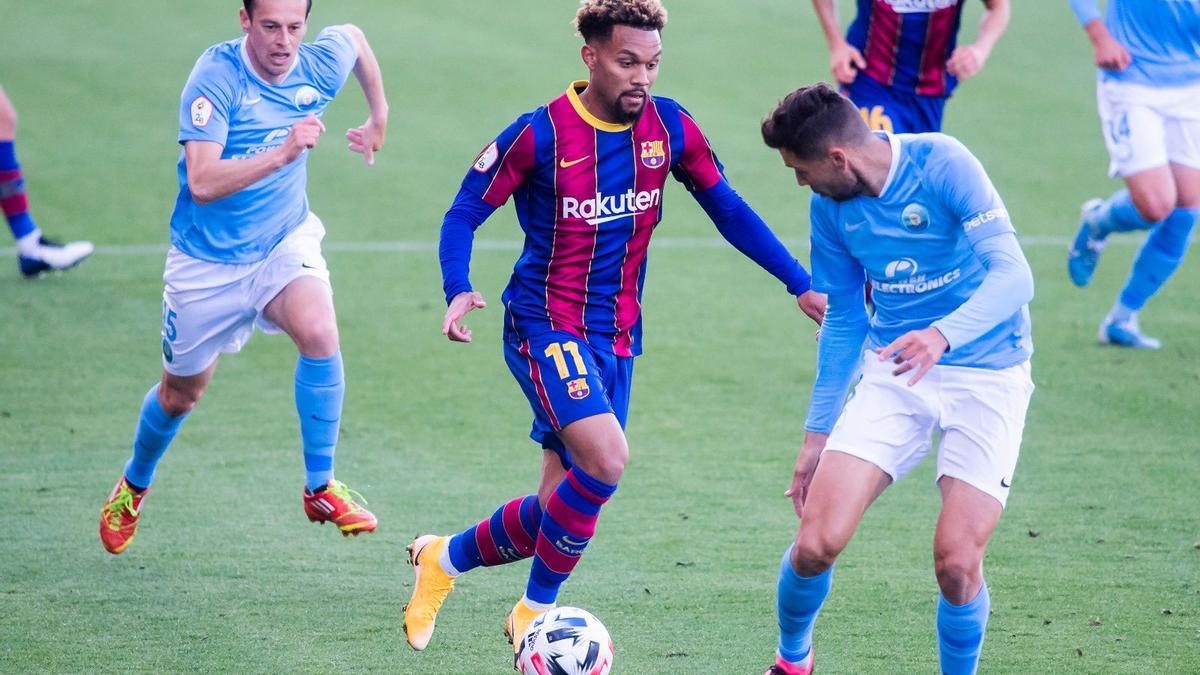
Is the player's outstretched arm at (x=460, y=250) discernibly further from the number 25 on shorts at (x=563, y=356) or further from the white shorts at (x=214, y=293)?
the white shorts at (x=214, y=293)

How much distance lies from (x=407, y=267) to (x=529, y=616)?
222 inches

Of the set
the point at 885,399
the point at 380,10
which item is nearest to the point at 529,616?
the point at 885,399

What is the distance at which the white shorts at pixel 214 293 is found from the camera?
5.62 metres

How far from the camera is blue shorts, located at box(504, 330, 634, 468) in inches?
185

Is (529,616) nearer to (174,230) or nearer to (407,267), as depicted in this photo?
(174,230)

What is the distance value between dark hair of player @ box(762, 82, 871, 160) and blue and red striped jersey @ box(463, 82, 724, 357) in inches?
25.5

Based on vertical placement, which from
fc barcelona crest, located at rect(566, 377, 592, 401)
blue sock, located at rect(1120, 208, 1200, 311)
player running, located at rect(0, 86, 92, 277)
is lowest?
player running, located at rect(0, 86, 92, 277)

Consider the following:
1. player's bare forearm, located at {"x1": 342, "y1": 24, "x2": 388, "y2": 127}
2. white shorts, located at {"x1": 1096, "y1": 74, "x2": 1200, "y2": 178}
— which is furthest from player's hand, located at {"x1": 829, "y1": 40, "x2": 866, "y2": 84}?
player's bare forearm, located at {"x1": 342, "y1": 24, "x2": 388, "y2": 127}

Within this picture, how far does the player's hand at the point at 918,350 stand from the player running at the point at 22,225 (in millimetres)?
6989

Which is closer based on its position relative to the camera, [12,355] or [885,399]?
[885,399]

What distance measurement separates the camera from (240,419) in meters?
7.38

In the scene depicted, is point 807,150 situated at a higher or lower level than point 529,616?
higher

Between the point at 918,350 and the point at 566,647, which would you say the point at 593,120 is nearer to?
the point at 918,350

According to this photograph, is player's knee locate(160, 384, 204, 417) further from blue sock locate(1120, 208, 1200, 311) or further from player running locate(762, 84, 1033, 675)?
blue sock locate(1120, 208, 1200, 311)
